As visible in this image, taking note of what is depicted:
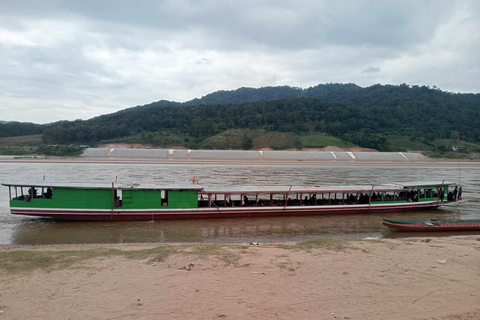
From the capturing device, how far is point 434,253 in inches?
520

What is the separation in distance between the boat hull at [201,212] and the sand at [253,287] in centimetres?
1107

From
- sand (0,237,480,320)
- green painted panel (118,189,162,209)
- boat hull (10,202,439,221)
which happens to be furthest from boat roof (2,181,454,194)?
sand (0,237,480,320)

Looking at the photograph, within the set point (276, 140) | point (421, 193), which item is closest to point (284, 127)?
point (276, 140)

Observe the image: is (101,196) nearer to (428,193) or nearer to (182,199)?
(182,199)

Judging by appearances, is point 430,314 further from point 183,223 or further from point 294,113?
point 294,113

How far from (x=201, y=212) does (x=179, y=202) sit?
1.71 m

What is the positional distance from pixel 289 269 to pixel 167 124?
4898 inches

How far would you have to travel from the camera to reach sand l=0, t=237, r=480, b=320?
25.4 feet

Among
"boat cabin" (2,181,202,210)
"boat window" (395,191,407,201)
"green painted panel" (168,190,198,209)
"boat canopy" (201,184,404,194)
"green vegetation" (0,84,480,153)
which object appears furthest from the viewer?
"green vegetation" (0,84,480,153)

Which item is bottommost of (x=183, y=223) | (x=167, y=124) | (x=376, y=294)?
(x=183, y=223)

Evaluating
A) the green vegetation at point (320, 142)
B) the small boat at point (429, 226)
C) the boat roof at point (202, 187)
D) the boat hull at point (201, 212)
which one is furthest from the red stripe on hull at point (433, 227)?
the green vegetation at point (320, 142)

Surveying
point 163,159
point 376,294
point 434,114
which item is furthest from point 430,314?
point 434,114

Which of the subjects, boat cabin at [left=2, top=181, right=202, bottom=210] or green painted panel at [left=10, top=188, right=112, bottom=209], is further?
boat cabin at [left=2, top=181, right=202, bottom=210]

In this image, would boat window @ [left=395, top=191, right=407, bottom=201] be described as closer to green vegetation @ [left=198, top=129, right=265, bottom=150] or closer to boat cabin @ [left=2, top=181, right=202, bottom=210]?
boat cabin @ [left=2, top=181, right=202, bottom=210]
